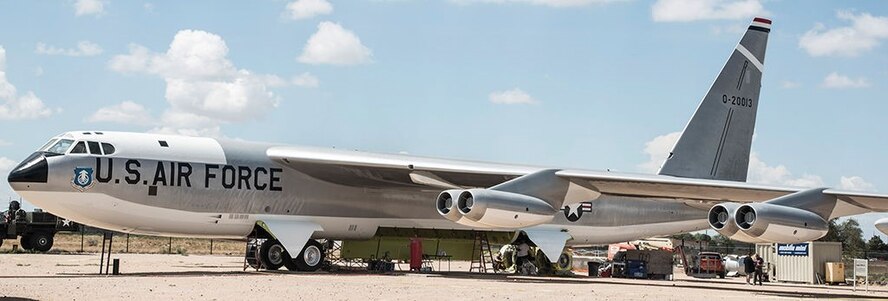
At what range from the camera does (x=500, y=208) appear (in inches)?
920

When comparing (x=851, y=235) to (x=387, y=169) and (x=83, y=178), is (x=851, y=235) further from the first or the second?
(x=83, y=178)

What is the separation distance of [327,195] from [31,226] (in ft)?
57.7

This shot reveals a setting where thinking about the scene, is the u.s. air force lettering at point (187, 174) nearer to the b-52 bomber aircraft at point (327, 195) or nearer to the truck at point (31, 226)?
the b-52 bomber aircraft at point (327, 195)

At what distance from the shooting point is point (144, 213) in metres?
25.0

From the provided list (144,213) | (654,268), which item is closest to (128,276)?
(144,213)

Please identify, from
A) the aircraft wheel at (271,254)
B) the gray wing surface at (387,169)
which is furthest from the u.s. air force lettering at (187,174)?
the aircraft wheel at (271,254)

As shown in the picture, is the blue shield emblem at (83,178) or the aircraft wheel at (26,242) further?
the aircraft wheel at (26,242)

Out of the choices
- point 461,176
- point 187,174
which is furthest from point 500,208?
point 187,174

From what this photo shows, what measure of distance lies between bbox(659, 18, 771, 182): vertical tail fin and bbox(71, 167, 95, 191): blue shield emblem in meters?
16.7

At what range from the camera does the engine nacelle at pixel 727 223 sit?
2064 centimetres

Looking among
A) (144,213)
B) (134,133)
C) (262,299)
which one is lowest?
(262,299)

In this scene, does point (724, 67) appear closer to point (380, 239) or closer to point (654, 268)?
point (654, 268)

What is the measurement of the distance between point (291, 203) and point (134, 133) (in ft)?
13.6

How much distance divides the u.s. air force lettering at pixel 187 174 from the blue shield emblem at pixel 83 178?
0.29ft
